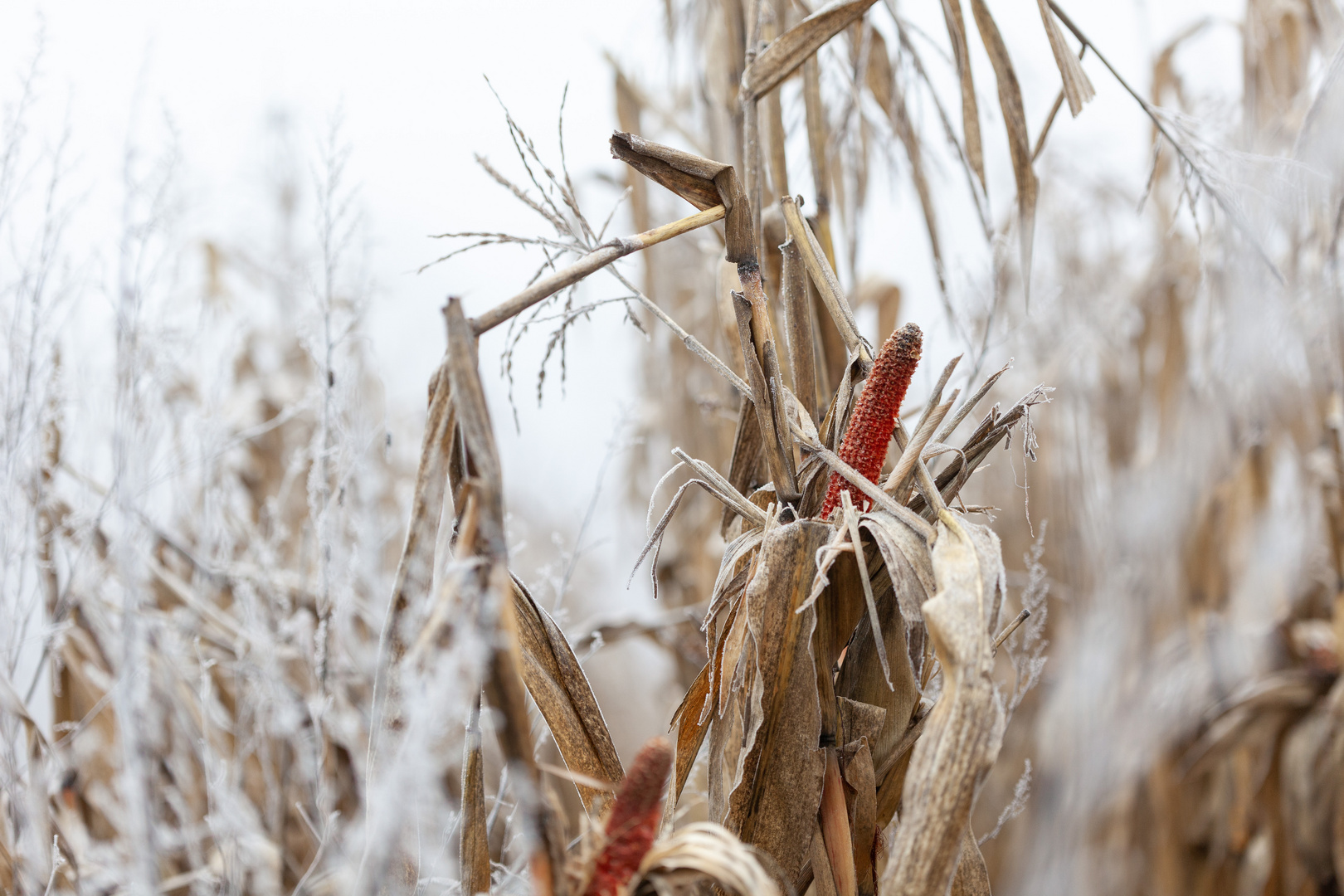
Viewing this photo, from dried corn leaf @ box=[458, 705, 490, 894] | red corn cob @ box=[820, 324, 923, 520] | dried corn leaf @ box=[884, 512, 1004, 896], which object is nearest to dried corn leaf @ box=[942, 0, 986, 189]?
red corn cob @ box=[820, 324, 923, 520]

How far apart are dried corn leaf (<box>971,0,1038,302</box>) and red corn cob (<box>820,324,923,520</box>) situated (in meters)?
0.18

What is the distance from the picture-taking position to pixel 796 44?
1.35ft

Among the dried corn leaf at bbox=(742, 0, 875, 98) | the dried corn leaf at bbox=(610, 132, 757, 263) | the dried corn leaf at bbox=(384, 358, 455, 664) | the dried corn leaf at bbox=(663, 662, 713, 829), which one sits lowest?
the dried corn leaf at bbox=(663, 662, 713, 829)

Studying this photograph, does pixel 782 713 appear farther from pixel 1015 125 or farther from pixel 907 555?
pixel 1015 125

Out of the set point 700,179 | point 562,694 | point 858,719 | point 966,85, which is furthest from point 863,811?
point 966,85

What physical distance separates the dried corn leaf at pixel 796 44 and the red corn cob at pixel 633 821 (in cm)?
33

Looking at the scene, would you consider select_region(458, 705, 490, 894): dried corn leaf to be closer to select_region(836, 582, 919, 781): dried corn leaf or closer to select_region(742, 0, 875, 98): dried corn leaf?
select_region(836, 582, 919, 781): dried corn leaf

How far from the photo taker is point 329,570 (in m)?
0.52

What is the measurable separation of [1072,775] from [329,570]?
108 cm

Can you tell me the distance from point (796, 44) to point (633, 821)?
37 cm

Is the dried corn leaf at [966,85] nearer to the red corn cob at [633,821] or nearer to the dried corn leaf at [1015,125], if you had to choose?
the dried corn leaf at [1015,125]

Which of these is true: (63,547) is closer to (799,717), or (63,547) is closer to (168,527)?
(168,527)

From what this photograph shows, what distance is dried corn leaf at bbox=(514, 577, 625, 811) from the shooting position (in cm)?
34

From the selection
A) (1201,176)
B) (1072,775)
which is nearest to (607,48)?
(1201,176)
